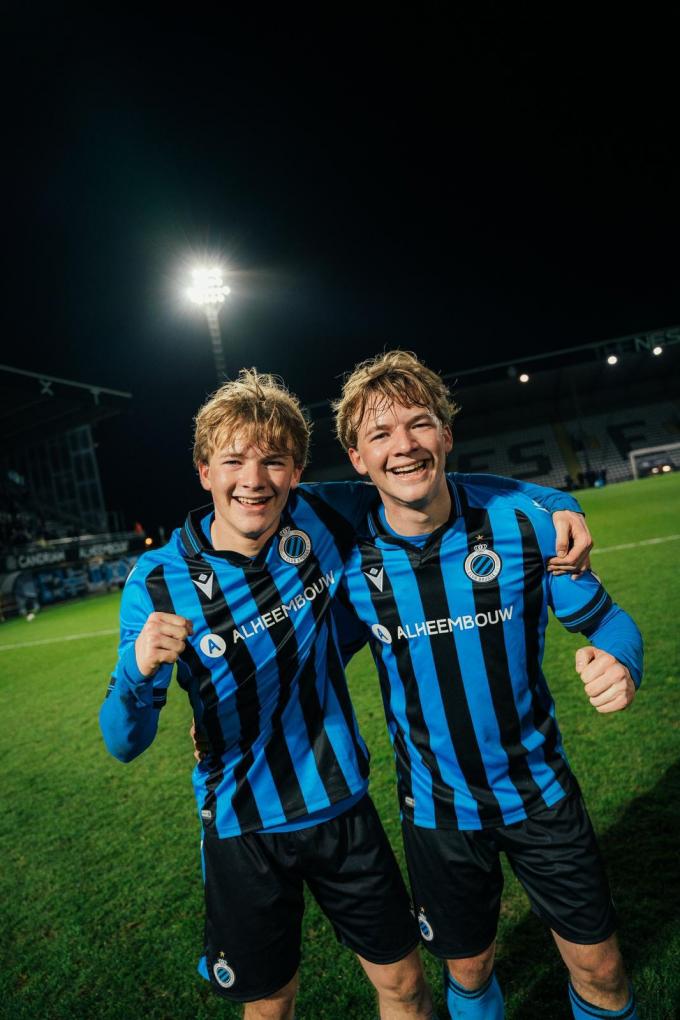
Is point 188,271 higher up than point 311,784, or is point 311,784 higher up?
point 188,271

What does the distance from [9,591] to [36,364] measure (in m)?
9.89

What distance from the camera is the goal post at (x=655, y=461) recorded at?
1244 inches

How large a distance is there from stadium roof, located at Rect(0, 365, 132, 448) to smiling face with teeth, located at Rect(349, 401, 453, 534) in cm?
2253

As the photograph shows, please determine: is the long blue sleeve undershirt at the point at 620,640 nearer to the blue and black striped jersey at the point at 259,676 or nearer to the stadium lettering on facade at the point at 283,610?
the blue and black striped jersey at the point at 259,676

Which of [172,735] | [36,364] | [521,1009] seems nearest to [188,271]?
[36,364]

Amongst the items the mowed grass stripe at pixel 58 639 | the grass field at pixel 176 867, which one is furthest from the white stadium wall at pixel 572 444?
the grass field at pixel 176 867

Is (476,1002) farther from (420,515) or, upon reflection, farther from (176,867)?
(176,867)

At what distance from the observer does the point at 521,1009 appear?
72.7 inches

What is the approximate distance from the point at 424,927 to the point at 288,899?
395 mm

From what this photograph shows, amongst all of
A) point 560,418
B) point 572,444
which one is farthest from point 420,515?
point 560,418

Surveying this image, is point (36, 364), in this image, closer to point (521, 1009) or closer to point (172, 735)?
point (172, 735)

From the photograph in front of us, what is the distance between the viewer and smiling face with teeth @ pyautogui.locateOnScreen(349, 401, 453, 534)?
67.6 inches

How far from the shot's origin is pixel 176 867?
2934 millimetres

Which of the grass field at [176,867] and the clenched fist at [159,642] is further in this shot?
the grass field at [176,867]
